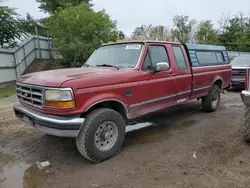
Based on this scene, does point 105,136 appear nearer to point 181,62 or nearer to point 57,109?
point 57,109

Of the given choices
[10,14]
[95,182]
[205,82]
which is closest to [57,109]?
[95,182]

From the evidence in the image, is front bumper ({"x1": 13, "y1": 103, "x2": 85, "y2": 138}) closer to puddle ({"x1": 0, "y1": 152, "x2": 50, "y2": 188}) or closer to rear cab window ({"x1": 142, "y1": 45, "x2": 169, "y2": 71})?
puddle ({"x1": 0, "y1": 152, "x2": 50, "y2": 188})

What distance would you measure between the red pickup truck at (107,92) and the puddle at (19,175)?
669 millimetres

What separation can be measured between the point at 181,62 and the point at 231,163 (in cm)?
259

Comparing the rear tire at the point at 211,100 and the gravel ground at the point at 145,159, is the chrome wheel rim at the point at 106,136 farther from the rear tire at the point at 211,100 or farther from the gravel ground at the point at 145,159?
the rear tire at the point at 211,100

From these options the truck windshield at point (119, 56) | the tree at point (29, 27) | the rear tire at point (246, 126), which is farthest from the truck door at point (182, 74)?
the tree at point (29, 27)

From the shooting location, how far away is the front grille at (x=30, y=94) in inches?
135

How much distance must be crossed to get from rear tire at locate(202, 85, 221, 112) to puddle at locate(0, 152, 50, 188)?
15.8ft

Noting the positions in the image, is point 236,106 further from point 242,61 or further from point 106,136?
point 106,136

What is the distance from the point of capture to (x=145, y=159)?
3.76m

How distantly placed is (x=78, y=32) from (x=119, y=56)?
1024 cm

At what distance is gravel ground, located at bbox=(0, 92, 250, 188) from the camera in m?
3.13

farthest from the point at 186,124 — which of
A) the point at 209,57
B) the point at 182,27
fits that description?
the point at 182,27

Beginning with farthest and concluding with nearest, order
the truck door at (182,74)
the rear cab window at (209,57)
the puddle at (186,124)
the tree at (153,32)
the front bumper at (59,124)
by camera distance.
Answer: the tree at (153,32), the rear cab window at (209,57), the puddle at (186,124), the truck door at (182,74), the front bumper at (59,124)
